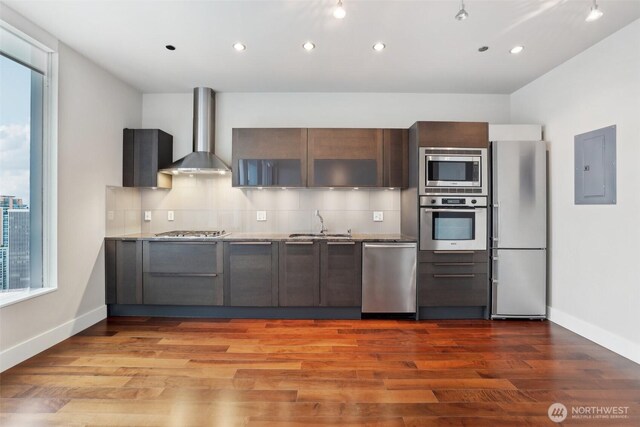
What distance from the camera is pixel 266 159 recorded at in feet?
12.7

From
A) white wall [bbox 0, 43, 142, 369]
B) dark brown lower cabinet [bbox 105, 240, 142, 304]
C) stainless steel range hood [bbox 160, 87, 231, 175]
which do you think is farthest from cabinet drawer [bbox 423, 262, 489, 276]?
white wall [bbox 0, 43, 142, 369]

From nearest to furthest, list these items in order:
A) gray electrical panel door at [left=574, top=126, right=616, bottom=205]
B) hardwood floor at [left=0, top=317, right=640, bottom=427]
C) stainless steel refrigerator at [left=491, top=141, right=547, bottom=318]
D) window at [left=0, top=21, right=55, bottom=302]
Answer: hardwood floor at [left=0, top=317, right=640, bottom=427], window at [left=0, top=21, right=55, bottom=302], gray electrical panel door at [left=574, top=126, right=616, bottom=205], stainless steel refrigerator at [left=491, top=141, right=547, bottom=318]

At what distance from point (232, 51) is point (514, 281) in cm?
374

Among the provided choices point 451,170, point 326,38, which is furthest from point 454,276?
point 326,38

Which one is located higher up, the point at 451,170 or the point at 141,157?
the point at 141,157

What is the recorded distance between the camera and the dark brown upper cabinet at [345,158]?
3.84m

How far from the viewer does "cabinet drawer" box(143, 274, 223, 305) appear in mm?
3586

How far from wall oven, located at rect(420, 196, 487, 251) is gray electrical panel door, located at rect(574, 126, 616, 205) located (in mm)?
844

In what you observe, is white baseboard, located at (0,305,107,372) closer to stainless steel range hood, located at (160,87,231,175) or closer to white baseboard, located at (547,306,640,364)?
stainless steel range hood, located at (160,87,231,175)

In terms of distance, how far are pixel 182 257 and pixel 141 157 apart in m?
1.34

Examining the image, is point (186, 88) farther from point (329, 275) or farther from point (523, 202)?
point (523, 202)

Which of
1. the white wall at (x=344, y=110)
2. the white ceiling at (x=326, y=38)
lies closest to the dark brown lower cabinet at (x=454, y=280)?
the white wall at (x=344, y=110)

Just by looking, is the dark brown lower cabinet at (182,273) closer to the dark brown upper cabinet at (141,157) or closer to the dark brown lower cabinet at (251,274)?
the dark brown lower cabinet at (251,274)

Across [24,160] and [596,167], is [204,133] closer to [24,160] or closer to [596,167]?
[24,160]
